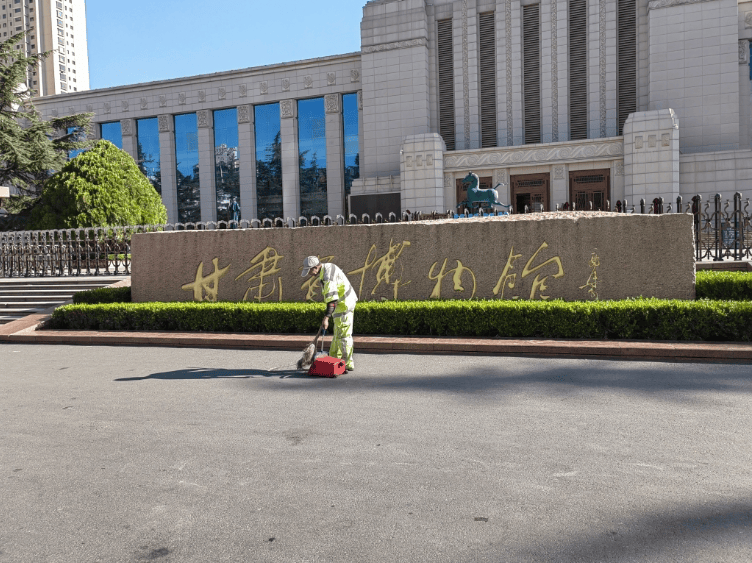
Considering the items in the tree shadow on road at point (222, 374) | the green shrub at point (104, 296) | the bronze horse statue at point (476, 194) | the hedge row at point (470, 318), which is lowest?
the tree shadow on road at point (222, 374)

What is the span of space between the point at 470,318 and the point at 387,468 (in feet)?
19.1

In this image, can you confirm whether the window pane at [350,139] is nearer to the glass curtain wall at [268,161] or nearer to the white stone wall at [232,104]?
the white stone wall at [232,104]

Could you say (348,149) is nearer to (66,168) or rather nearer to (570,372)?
(66,168)

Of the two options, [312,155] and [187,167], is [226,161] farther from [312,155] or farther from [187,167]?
[312,155]

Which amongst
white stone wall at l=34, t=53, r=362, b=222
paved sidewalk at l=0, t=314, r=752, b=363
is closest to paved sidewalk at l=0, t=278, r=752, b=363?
paved sidewalk at l=0, t=314, r=752, b=363

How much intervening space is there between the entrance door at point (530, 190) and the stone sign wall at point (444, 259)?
1508 centimetres

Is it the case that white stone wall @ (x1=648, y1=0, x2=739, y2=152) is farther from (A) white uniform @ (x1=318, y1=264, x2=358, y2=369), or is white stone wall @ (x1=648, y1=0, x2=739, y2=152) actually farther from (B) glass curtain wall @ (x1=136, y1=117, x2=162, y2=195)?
(B) glass curtain wall @ (x1=136, y1=117, x2=162, y2=195)

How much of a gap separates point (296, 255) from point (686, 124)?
21157 millimetres

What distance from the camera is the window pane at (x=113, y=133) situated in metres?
36.5

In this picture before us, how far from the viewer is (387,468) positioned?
14.7 ft

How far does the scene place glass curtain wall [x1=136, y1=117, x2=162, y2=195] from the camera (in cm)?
3584

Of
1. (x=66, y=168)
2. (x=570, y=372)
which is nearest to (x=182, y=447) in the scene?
(x=570, y=372)

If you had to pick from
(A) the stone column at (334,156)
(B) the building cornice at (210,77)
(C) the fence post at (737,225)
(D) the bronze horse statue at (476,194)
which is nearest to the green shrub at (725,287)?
(C) the fence post at (737,225)

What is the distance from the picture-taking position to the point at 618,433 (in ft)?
16.8
